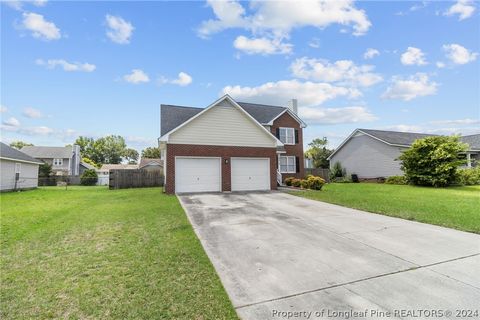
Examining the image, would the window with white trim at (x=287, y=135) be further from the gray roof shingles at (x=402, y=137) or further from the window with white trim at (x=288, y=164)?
the gray roof shingles at (x=402, y=137)

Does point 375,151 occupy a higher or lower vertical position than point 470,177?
higher


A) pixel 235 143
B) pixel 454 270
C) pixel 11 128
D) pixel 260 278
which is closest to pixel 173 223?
pixel 260 278

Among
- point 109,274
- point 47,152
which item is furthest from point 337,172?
point 47,152

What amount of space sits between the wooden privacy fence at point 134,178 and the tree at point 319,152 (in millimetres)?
23855

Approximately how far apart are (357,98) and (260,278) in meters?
21.6

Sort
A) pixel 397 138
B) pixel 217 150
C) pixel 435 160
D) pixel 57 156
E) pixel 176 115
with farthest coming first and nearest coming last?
pixel 57 156, pixel 397 138, pixel 435 160, pixel 176 115, pixel 217 150

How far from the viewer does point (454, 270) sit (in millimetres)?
3949

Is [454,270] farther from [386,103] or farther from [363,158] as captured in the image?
[363,158]

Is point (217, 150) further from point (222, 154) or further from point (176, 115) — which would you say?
point (176, 115)

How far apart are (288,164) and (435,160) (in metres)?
11.2

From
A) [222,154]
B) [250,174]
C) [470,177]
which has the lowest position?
[470,177]

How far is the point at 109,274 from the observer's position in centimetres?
380

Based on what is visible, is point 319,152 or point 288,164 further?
point 319,152

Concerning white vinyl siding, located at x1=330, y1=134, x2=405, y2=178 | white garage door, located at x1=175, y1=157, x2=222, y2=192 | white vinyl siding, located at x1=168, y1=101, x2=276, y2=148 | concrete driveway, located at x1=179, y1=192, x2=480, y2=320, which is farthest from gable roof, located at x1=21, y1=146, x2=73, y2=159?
concrete driveway, located at x1=179, y1=192, x2=480, y2=320
